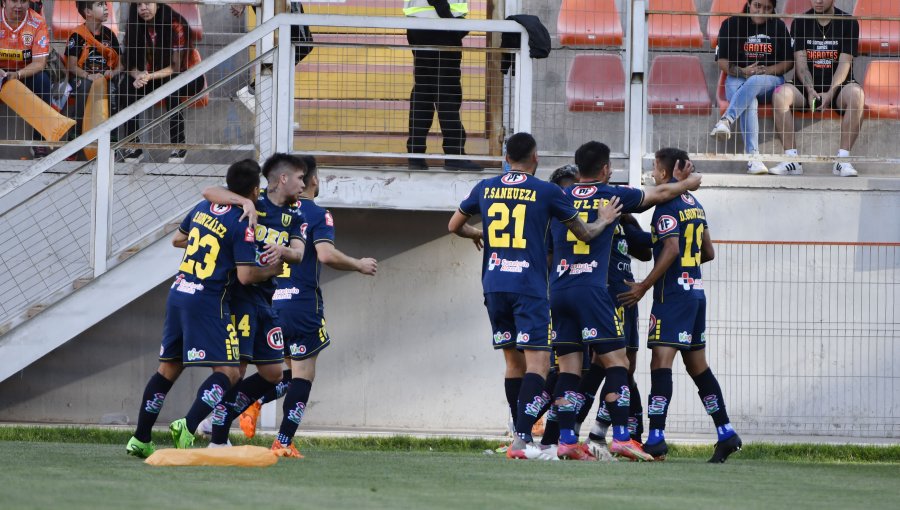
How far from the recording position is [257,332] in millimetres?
7703

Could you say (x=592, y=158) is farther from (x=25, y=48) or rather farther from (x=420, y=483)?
(x=25, y=48)

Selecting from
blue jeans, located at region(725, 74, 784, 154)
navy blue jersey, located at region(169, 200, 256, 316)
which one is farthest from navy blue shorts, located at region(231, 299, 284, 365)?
blue jeans, located at region(725, 74, 784, 154)

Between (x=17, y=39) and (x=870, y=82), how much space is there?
26.7 ft

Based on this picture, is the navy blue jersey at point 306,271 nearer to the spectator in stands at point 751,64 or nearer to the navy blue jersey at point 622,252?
the navy blue jersey at point 622,252

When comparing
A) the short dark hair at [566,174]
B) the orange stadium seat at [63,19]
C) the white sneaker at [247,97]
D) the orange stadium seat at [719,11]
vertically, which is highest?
the orange stadium seat at [719,11]

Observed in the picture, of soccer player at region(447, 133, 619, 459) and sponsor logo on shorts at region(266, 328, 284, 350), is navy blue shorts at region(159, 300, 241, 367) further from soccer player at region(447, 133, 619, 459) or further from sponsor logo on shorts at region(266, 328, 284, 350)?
soccer player at region(447, 133, 619, 459)

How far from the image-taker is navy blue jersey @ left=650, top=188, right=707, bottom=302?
8.41 m

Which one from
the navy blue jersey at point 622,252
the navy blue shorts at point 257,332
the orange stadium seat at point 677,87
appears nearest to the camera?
the navy blue shorts at point 257,332

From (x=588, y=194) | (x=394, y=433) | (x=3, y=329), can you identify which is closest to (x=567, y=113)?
(x=394, y=433)

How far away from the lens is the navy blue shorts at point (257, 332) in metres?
7.52

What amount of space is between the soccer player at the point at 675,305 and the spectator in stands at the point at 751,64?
321 centimetres

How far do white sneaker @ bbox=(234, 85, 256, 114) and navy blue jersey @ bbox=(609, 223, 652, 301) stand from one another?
3.90 meters

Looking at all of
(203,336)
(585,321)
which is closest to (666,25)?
(585,321)

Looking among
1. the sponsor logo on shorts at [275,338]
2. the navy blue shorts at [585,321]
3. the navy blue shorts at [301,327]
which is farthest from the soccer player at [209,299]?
the navy blue shorts at [585,321]
